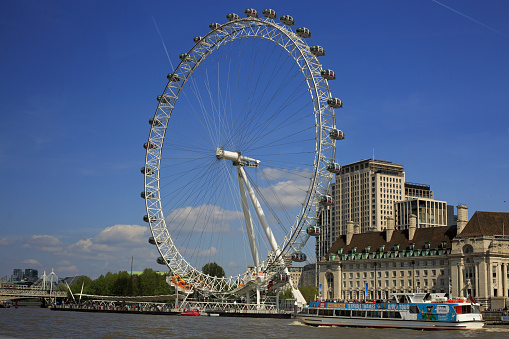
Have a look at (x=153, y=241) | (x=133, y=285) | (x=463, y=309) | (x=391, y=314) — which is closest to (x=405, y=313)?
(x=391, y=314)

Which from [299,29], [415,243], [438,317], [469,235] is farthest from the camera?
[415,243]

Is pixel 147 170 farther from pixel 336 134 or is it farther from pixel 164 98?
pixel 336 134

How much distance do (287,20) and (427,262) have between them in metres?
55.7

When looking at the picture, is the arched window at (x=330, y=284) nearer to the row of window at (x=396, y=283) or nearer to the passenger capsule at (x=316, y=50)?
the row of window at (x=396, y=283)

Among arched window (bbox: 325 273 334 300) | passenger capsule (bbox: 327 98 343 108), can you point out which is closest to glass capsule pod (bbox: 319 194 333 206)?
passenger capsule (bbox: 327 98 343 108)

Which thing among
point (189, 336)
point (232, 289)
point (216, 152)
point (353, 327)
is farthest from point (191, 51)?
point (189, 336)

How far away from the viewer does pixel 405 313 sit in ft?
242

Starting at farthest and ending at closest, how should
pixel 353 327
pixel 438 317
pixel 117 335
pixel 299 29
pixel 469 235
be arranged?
1. pixel 469 235
2. pixel 299 29
3. pixel 353 327
4. pixel 438 317
5. pixel 117 335

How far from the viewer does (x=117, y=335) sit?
2242 inches

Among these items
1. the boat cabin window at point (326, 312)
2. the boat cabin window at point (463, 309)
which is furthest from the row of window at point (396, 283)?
the boat cabin window at point (463, 309)

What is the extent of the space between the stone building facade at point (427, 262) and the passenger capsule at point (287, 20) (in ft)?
133

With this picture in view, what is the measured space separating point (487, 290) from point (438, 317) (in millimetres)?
40236

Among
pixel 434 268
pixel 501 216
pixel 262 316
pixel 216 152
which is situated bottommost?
pixel 262 316

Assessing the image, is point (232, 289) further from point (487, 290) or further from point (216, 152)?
point (487, 290)
